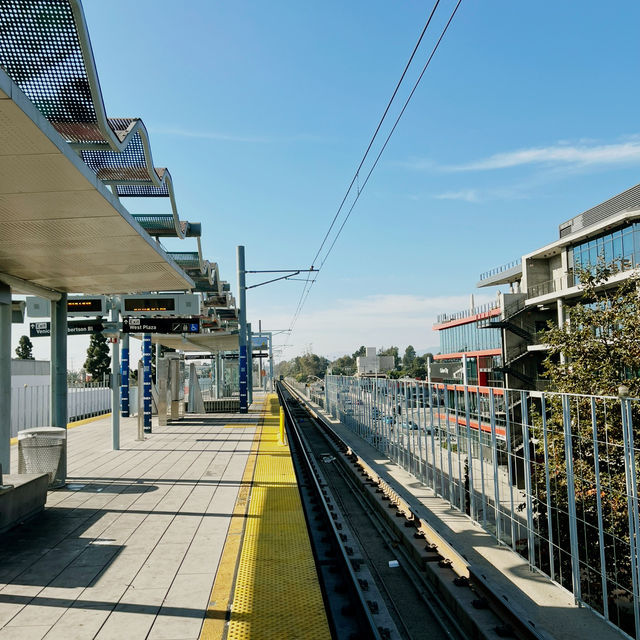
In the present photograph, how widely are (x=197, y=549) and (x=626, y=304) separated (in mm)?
6753

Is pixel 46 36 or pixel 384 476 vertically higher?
pixel 46 36

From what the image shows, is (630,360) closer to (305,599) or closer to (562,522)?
(562,522)

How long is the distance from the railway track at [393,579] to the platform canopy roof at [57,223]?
4304 mm

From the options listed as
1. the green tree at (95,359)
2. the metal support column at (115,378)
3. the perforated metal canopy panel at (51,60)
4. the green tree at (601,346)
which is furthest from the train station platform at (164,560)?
the green tree at (95,359)

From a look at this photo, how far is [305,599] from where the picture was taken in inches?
190

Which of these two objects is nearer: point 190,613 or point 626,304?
point 190,613

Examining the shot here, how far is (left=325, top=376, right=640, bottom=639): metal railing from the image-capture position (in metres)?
4.71

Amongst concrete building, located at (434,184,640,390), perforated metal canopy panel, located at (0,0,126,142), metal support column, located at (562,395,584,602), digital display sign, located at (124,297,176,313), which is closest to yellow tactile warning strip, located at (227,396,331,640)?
metal support column, located at (562,395,584,602)

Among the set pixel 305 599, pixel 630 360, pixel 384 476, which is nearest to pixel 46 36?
pixel 305 599

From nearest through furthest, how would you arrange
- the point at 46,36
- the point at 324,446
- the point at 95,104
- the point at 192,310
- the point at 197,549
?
1. the point at 46,36
2. the point at 95,104
3. the point at 197,549
4. the point at 192,310
5. the point at 324,446

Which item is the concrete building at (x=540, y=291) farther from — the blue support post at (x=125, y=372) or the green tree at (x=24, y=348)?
the green tree at (x=24, y=348)

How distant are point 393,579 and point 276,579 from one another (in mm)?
1893

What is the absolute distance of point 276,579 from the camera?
208 inches

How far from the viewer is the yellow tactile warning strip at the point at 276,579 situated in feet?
14.1
